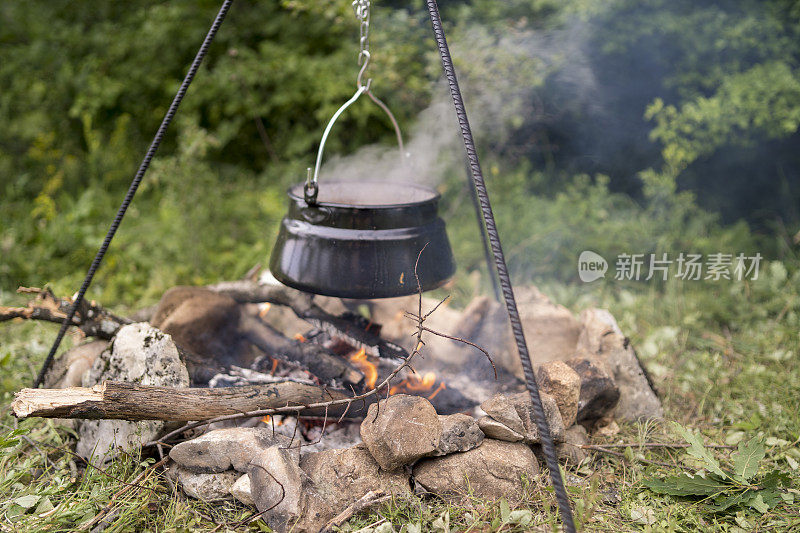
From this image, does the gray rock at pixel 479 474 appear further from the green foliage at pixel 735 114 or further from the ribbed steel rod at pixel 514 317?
the green foliage at pixel 735 114

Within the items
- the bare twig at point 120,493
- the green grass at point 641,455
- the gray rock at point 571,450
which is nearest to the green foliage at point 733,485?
the green grass at point 641,455

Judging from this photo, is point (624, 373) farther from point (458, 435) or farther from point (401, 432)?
point (401, 432)

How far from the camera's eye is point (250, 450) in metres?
2.04

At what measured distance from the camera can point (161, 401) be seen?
6.56 ft

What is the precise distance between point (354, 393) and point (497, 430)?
56 centimetres

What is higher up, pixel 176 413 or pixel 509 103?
pixel 509 103

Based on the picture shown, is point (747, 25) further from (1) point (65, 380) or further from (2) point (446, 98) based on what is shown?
(1) point (65, 380)

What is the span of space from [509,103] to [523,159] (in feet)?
2.42

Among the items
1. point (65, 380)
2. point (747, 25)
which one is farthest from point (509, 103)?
point (65, 380)

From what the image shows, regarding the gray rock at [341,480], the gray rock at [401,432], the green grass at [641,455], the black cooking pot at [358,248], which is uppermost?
the black cooking pot at [358,248]

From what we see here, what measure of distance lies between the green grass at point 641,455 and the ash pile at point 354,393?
0.09 meters

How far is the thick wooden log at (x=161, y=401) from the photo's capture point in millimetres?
1830

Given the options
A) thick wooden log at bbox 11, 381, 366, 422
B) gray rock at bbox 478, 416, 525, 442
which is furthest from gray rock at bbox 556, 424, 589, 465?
thick wooden log at bbox 11, 381, 366, 422

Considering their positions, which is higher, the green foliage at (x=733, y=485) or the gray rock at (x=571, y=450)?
the green foliage at (x=733, y=485)
